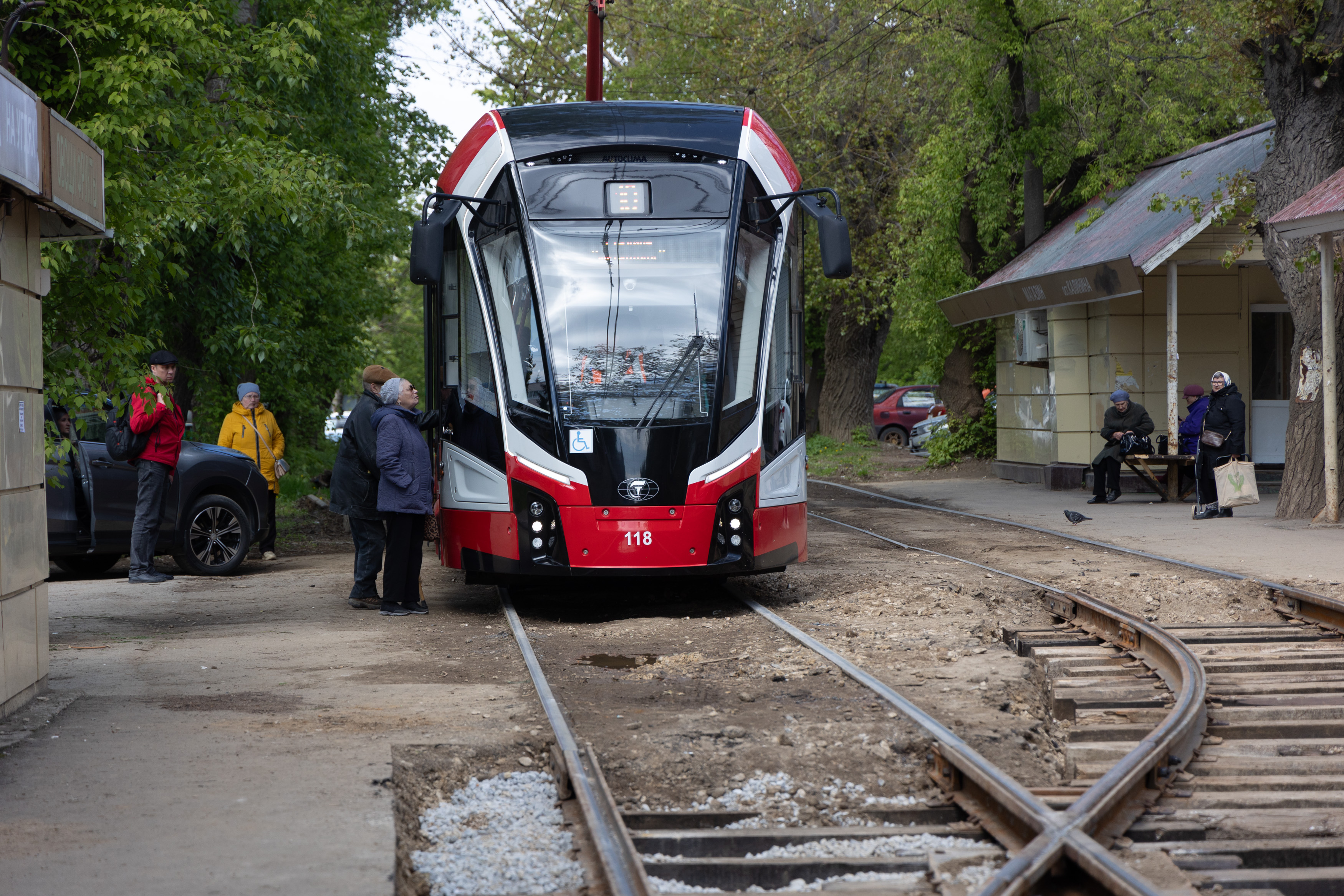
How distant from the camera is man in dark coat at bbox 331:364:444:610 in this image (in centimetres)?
1027

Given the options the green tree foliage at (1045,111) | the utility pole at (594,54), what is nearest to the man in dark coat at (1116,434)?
the green tree foliage at (1045,111)

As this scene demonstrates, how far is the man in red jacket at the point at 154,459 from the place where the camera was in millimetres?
11375

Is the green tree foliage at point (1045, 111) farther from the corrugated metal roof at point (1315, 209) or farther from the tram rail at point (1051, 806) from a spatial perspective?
the tram rail at point (1051, 806)

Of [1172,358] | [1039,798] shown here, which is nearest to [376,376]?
[1039,798]

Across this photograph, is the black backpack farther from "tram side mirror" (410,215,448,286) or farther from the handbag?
"tram side mirror" (410,215,448,286)

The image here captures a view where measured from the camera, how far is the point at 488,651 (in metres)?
8.53

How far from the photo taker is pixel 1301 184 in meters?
15.1

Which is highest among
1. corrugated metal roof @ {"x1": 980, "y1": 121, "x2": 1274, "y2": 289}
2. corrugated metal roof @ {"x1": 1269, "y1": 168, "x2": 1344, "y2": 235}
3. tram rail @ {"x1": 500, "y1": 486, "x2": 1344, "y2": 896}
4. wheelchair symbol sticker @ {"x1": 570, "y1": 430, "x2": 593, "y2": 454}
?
corrugated metal roof @ {"x1": 980, "y1": 121, "x2": 1274, "y2": 289}

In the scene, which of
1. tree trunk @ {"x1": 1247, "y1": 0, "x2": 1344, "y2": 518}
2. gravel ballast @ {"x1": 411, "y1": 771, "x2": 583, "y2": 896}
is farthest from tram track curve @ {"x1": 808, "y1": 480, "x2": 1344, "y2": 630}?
gravel ballast @ {"x1": 411, "y1": 771, "x2": 583, "y2": 896}

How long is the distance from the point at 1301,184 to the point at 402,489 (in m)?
10.7

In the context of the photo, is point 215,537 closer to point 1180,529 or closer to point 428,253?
point 428,253

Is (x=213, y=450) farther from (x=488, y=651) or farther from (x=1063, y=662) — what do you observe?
(x=1063, y=662)

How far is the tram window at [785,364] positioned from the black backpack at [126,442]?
5346 millimetres

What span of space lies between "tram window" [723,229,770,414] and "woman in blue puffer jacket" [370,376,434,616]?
7.52 feet
